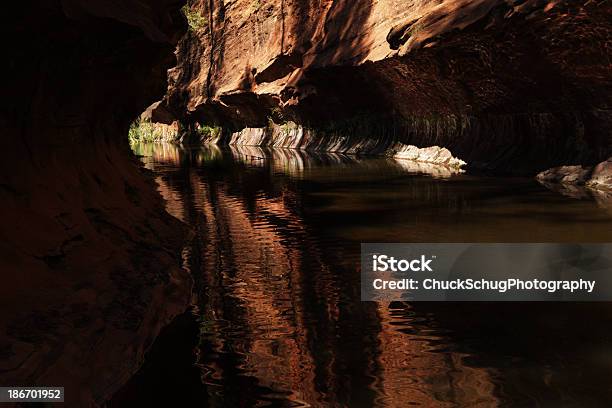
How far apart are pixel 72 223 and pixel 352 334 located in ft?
8.66

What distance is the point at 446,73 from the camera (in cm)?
2036

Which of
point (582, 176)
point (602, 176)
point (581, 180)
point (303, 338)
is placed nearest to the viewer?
point (303, 338)

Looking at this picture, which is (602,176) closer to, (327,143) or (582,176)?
(582,176)

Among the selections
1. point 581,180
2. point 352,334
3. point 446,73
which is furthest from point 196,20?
point 352,334

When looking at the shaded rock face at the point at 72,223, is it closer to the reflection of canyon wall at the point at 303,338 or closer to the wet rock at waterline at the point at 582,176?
the reflection of canyon wall at the point at 303,338

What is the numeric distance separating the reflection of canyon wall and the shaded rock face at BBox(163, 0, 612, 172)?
7.84 meters

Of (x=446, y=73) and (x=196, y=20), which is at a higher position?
(x=196, y=20)

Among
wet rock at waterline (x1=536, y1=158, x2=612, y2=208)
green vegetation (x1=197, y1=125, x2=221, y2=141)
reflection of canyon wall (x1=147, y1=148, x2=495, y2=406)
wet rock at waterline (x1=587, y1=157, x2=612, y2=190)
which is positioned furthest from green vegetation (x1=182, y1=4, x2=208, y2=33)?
reflection of canyon wall (x1=147, y1=148, x2=495, y2=406)

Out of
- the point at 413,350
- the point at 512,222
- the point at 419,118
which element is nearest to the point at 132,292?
the point at 413,350

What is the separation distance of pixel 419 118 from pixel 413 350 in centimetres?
2211

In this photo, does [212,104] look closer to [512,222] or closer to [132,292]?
[512,222]

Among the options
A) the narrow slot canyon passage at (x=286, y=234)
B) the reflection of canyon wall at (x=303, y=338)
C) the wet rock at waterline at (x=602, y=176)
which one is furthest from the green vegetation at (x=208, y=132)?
the reflection of canyon wall at (x=303, y=338)

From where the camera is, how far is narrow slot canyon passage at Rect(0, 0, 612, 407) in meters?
4.80

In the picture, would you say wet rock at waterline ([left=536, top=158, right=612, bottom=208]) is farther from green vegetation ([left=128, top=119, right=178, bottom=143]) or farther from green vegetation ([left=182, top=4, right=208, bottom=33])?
green vegetation ([left=128, top=119, right=178, bottom=143])
